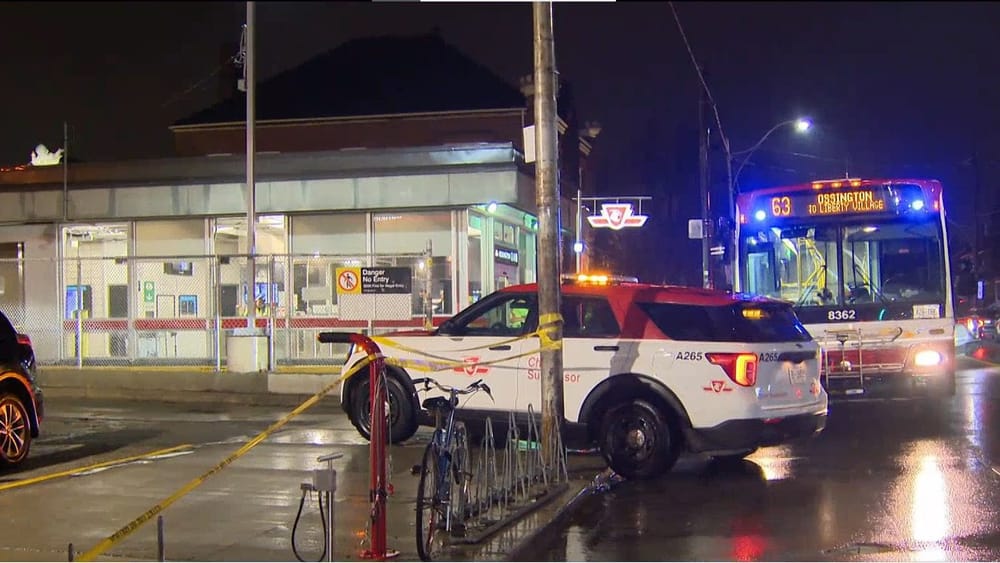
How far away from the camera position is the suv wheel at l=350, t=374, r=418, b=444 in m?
10.5

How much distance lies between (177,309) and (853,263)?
45.8 ft

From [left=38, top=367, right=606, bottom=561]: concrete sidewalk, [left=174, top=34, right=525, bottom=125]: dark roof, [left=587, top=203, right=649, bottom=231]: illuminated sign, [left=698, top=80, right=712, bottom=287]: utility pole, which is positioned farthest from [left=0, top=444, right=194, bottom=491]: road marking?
[left=174, top=34, right=525, bottom=125]: dark roof

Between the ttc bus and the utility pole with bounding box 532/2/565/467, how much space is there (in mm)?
5277

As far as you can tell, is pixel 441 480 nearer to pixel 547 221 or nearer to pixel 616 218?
pixel 547 221

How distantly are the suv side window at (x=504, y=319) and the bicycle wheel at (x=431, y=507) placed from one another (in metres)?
3.42

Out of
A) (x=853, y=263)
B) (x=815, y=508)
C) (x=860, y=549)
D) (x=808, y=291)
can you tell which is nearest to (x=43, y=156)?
(x=808, y=291)

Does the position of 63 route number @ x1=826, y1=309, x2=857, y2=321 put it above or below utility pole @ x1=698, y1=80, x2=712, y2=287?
below

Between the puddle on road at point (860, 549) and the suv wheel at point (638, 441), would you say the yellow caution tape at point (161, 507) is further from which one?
the suv wheel at point (638, 441)

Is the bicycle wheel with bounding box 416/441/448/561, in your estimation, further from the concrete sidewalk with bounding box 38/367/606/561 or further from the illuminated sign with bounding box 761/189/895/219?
the illuminated sign with bounding box 761/189/895/219

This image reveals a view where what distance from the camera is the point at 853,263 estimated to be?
12.7m

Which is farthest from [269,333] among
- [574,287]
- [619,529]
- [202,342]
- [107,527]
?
[619,529]

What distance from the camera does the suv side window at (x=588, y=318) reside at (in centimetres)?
936

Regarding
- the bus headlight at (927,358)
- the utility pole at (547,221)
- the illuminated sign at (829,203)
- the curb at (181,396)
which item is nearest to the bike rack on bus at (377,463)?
the utility pole at (547,221)

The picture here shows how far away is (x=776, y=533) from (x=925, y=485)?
7.99 feet
